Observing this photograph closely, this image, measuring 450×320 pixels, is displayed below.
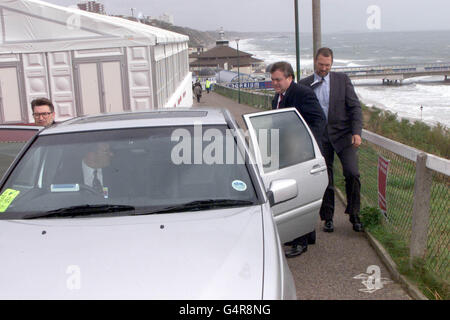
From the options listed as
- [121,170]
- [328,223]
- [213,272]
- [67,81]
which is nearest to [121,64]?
[67,81]

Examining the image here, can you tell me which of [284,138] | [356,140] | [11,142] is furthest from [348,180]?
[11,142]

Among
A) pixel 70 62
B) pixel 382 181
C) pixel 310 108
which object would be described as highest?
pixel 70 62

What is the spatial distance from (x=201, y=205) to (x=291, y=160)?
1.80 meters

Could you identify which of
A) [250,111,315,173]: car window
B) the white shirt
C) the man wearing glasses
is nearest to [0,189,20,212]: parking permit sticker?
[250,111,315,173]: car window

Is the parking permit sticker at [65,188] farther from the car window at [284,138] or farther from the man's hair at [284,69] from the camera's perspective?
the man's hair at [284,69]

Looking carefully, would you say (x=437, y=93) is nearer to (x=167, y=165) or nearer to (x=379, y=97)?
(x=379, y=97)

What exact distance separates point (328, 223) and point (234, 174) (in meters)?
3.10

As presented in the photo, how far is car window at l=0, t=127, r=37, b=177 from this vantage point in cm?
515

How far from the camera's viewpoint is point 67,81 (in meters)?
12.0

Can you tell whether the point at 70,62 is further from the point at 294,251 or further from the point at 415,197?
the point at 415,197

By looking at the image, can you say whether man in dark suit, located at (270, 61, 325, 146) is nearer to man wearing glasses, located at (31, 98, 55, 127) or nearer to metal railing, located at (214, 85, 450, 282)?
metal railing, located at (214, 85, 450, 282)

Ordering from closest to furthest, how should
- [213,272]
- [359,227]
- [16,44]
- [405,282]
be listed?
[213,272], [405,282], [359,227], [16,44]

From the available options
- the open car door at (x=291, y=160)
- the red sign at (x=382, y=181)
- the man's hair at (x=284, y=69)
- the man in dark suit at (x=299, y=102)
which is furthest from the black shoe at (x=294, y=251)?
the man's hair at (x=284, y=69)

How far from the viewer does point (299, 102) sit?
5645 mm
